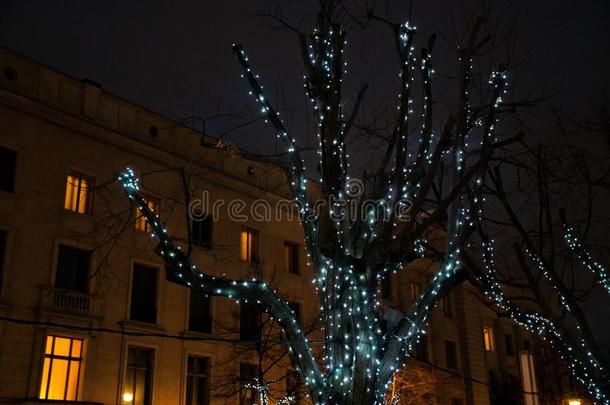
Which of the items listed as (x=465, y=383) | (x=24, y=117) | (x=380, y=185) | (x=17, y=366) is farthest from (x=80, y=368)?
(x=465, y=383)

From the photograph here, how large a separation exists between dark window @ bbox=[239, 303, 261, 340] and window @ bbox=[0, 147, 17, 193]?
9.37 metres

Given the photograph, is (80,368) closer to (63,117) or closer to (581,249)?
(63,117)

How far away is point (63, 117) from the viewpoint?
66.5 feet

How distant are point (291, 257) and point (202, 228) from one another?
4866mm

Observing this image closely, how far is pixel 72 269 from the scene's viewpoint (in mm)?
19812

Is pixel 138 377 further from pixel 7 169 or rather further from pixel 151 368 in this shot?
pixel 7 169

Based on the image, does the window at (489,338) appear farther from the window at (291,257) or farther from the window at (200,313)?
the window at (200,313)

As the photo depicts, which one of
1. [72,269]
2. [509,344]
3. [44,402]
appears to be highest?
[509,344]

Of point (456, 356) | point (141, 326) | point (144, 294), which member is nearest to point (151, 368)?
point (141, 326)

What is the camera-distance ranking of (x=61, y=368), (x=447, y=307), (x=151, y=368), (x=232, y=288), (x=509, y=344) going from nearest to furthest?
(x=232, y=288), (x=61, y=368), (x=151, y=368), (x=447, y=307), (x=509, y=344)

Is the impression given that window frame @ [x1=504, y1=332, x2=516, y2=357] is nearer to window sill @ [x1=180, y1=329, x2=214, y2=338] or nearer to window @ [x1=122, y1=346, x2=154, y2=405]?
window sill @ [x1=180, y1=329, x2=214, y2=338]

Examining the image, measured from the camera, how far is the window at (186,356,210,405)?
22391 mm

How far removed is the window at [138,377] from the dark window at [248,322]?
3.93m

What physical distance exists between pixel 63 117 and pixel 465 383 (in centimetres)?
2470
